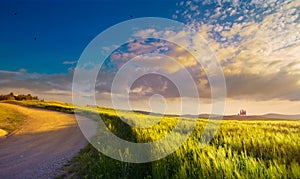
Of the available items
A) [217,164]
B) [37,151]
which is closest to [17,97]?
[37,151]

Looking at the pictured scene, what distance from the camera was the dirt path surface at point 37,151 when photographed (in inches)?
378

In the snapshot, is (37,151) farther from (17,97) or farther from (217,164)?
(17,97)

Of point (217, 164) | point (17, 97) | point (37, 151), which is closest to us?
point (217, 164)

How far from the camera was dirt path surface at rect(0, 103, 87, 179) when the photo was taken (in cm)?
959

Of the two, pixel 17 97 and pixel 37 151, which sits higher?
pixel 17 97

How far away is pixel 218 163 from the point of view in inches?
183

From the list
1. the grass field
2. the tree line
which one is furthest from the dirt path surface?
the tree line

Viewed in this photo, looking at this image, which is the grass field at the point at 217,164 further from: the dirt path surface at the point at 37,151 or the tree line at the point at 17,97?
the tree line at the point at 17,97

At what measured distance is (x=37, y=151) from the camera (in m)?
12.8

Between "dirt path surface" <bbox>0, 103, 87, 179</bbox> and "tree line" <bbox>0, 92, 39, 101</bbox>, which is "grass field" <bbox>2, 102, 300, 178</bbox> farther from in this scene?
"tree line" <bbox>0, 92, 39, 101</bbox>

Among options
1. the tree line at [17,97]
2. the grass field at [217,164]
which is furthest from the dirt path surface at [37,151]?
the tree line at [17,97]

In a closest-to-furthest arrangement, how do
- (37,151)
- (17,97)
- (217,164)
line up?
1. (217,164)
2. (37,151)
3. (17,97)

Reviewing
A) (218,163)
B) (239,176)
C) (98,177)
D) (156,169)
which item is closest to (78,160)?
(98,177)

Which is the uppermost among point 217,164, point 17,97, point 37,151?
point 17,97
